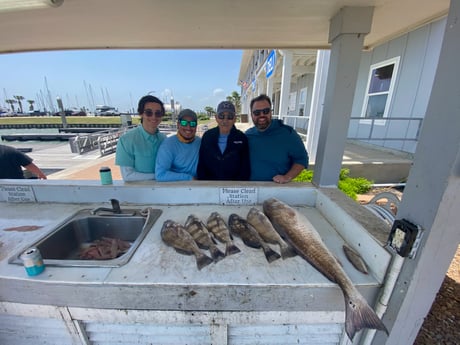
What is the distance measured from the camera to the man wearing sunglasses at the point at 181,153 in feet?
6.69

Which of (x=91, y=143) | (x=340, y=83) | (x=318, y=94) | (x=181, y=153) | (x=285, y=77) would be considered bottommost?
(x=91, y=143)

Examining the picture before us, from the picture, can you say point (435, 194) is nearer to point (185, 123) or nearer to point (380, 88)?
point (185, 123)

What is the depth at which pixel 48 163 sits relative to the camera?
10391mm

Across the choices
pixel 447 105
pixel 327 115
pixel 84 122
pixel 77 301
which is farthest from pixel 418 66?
pixel 84 122

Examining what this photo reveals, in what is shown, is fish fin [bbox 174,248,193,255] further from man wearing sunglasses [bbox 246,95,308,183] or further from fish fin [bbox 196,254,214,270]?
man wearing sunglasses [bbox 246,95,308,183]

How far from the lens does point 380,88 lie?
6.57m

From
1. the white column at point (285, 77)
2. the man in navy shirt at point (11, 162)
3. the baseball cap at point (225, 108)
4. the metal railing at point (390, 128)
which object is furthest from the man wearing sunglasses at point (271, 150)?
the white column at point (285, 77)

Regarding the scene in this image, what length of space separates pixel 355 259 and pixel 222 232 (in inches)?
34.0

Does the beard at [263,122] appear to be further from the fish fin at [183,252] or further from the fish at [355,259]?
the fish fin at [183,252]

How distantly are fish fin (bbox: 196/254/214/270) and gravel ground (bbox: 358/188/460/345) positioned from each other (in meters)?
2.07

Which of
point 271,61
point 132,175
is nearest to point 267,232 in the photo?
point 132,175

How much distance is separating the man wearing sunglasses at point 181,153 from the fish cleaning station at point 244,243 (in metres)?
0.19

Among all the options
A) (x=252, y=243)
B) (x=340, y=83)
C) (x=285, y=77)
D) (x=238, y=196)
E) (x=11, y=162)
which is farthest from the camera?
(x=285, y=77)

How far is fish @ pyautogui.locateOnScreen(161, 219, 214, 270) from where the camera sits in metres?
1.22
